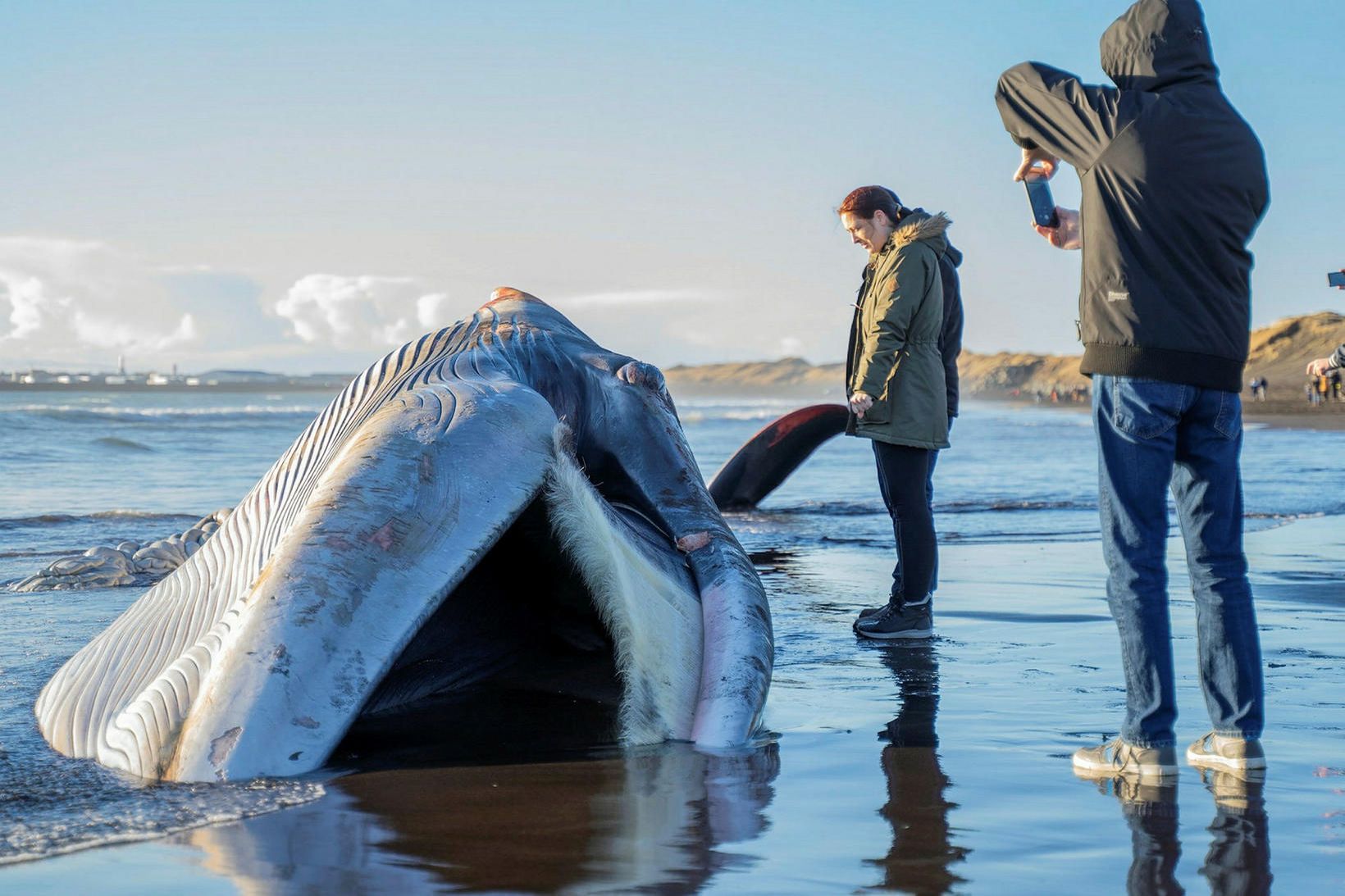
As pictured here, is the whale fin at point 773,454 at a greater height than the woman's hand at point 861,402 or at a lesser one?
lesser

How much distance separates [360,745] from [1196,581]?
2.55m

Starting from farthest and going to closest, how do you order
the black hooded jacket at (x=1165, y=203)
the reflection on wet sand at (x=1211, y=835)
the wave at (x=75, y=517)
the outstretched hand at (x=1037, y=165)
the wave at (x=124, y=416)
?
1. the wave at (x=124, y=416)
2. the wave at (x=75, y=517)
3. the outstretched hand at (x=1037, y=165)
4. the black hooded jacket at (x=1165, y=203)
5. the reflection on wet sand at (x=1211, y=835)

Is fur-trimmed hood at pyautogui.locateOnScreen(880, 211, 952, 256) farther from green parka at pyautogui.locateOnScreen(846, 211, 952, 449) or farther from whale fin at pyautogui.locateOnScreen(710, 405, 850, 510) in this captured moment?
whale fin at pyautogui.locateOnScreen(710, 405, 850, 510)

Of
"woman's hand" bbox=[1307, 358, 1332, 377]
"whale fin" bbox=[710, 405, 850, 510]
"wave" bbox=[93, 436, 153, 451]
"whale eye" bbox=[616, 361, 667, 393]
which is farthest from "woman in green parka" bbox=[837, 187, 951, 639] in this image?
"wave" bbox=[93, 436, 153, 451]

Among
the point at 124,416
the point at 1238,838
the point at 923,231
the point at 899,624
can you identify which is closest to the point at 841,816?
Answer: the point at 1238,838

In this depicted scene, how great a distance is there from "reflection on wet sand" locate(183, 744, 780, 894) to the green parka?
2794 mm

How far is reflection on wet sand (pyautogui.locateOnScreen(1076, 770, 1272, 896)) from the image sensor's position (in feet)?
9.95

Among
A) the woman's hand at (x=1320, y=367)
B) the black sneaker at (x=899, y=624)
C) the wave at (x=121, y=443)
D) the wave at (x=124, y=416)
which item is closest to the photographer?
the woman's hand at (x=1320, y=367)

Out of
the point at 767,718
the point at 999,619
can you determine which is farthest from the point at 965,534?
the point at 767,718

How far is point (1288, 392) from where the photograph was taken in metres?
62.6

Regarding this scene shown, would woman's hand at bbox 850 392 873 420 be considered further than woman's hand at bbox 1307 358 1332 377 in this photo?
Yes

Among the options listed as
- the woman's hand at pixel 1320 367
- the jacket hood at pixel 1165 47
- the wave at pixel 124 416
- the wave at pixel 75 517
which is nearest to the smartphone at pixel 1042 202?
the jacket hood at pixel 1165 47

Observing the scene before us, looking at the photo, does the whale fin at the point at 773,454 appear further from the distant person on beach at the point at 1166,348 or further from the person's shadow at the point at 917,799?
the distant person on beach at the point at 1166,348

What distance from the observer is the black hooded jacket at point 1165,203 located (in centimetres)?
389
